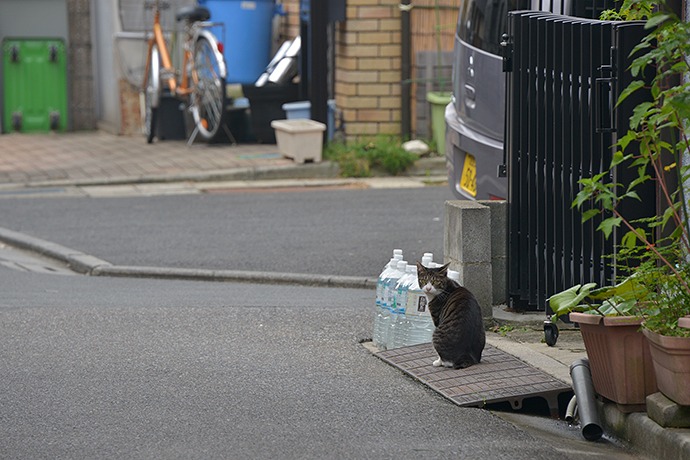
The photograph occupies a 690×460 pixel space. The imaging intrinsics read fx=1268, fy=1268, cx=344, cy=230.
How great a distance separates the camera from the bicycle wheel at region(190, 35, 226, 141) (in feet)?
53.9

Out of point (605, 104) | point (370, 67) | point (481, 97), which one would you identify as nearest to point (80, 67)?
point (370, 67)

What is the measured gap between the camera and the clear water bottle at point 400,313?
694cm

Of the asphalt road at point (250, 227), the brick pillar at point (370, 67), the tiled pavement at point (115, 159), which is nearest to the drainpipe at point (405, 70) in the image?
the brick pillar at point (370, 67)

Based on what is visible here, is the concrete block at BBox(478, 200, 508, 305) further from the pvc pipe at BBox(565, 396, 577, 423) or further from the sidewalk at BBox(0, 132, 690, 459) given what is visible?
the sidewalk at BBox(0, 132, 690, 459)

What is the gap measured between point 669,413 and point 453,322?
1488 millimetres

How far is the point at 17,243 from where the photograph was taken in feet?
38.0

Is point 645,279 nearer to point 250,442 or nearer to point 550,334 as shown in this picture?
point 550,334

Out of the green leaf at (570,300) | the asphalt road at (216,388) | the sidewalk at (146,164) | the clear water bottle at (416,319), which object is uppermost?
the green leaf at (570,300)

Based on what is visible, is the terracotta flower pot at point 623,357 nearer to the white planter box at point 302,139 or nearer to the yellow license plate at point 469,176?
the yellow license plate at point 469,176

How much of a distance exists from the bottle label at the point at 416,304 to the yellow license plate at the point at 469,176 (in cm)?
184

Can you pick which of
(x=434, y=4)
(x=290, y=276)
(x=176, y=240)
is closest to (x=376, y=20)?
(x=434, y=4)

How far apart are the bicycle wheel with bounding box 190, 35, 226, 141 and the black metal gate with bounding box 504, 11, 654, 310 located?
9.25 metres

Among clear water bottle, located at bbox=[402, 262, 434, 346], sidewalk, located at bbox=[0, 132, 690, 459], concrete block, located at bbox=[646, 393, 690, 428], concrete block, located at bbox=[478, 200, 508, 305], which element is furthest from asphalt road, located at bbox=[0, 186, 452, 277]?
concrete block, located at bbox=[646, 393, 690, 428]

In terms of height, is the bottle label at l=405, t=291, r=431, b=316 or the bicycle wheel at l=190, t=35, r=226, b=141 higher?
the bicycle wheel at l=190, t=35, r=226, b=141
